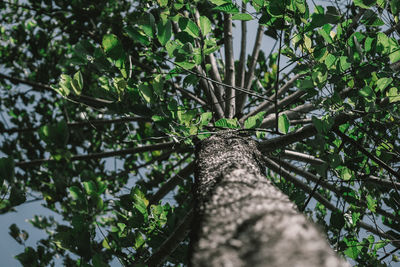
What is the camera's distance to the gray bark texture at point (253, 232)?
0.42 metres

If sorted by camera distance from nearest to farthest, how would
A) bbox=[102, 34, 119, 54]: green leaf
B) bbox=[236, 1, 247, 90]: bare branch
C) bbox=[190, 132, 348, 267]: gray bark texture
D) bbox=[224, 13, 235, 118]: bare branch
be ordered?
bbox=[190, 132, 348, 267]: gray bark texture
bbox=[102, 34, 119, 54]: green leaf
bbox=[224, 13, 235, 118]: bare branch
bbox=[236, 1, 247, 90]: bare branch

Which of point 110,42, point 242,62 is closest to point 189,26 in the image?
point 110,42

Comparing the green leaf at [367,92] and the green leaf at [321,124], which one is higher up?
the green leaf at [367,92]

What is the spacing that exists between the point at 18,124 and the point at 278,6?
A: 3.63 meters

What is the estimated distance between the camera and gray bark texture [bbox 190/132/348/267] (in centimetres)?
42

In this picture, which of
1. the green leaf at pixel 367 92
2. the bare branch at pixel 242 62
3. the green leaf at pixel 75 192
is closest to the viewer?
the green leaf at pixel 75 192

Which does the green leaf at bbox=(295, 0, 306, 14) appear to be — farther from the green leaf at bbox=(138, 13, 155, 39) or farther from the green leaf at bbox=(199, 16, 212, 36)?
the green leaf at bbox=(138, 13, 155, 39)

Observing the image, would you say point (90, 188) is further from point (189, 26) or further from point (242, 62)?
point (242, 62)

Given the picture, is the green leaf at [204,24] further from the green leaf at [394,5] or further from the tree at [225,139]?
the green leaf at [394,5]

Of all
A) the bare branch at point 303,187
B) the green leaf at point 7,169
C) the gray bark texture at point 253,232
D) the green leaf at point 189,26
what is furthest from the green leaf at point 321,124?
the bare branch at point 303,187

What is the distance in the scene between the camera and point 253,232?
1.60 feet

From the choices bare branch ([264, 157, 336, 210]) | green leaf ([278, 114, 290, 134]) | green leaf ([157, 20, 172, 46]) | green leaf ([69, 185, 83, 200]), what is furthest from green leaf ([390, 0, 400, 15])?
bare branch ([264, 157, 336, 210])

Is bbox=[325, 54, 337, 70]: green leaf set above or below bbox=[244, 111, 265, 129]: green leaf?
above

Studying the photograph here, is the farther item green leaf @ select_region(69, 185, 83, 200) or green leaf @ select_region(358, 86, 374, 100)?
green leaf @ select_region(358, 86, 374, 100)
